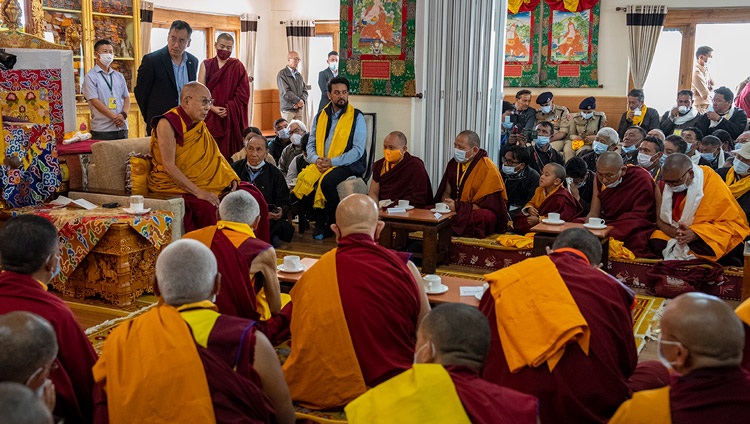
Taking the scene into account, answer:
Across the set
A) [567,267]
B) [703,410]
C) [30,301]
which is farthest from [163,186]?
[703,410]

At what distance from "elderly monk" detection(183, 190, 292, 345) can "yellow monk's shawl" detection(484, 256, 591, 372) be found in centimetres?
123

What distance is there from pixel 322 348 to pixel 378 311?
0.31 meters

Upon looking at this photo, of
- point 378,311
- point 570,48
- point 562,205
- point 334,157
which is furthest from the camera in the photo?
point 570,48

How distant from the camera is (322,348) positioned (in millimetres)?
3316

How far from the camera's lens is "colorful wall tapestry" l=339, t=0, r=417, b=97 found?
7863 mm

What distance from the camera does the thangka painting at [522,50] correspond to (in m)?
13.0

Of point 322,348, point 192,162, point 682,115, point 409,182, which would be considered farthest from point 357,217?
point 682,115

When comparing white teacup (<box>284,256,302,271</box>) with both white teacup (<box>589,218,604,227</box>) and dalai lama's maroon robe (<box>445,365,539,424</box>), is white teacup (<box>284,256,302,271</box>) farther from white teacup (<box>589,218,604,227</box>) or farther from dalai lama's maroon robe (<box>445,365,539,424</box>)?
white teacup (<box>589,218,604,227</box>)

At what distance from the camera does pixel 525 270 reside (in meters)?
3.11

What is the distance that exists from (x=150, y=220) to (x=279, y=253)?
175 cm

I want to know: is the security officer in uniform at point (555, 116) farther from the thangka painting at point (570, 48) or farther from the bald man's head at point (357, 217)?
the bald man's head at point (357, 217)

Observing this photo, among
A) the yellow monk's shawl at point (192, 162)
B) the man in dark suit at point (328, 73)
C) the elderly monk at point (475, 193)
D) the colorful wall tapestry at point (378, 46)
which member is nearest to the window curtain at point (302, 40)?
the man in dark suit at point (328, 73)

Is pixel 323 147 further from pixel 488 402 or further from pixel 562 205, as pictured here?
pixel 488 402

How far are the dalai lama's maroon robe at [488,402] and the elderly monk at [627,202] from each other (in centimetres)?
438
